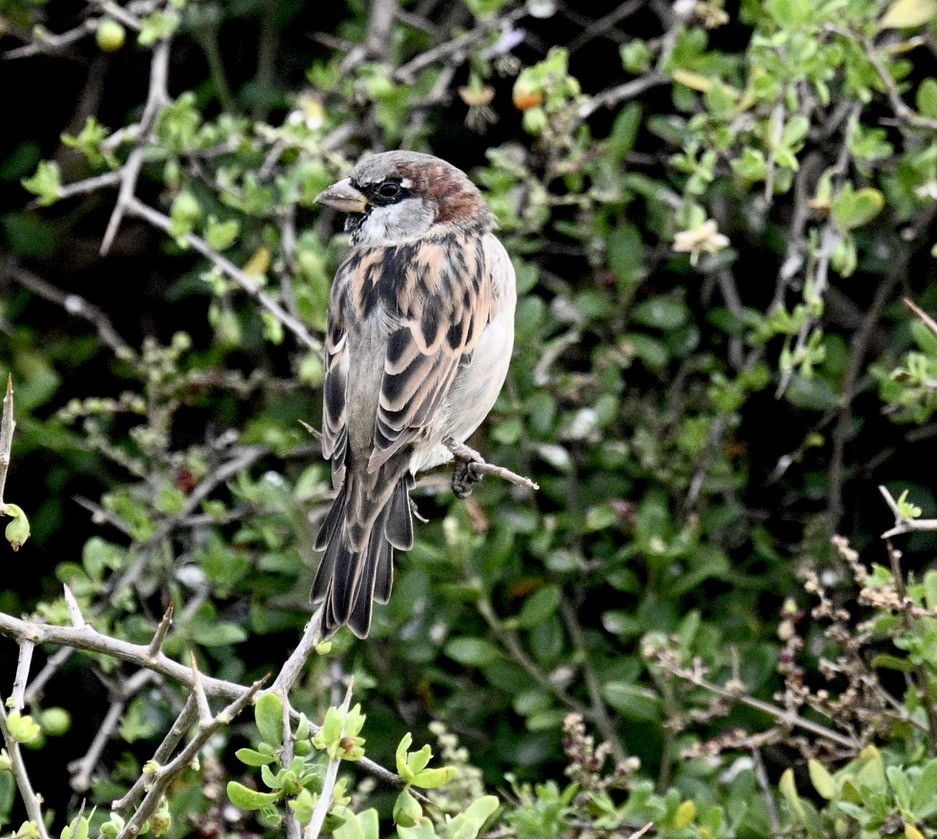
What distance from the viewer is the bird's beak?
3.21 metres

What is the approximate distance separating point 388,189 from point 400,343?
0.45m

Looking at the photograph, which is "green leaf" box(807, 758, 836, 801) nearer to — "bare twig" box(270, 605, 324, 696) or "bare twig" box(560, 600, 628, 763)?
"bare twig" box(560, 600, 628, 763)

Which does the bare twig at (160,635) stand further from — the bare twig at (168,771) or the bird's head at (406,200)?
the bird's head at (406,200)

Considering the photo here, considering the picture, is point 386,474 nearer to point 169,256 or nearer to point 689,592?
point 689,592

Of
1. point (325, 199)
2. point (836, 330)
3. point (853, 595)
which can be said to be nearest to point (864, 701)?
point (853, 595)

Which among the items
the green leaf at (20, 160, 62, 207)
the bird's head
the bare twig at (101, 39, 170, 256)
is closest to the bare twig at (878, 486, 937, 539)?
the bird's head

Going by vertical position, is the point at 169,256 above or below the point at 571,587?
above

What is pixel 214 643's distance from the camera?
10.3 ft

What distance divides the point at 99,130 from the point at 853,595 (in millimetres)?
2051

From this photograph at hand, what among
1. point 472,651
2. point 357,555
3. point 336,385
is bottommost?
point 472,651

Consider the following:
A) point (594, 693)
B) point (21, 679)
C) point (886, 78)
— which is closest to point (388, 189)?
point (886, 78)

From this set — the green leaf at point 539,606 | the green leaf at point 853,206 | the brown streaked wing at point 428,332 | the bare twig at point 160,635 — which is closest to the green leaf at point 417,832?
the bare twig at point 160,635

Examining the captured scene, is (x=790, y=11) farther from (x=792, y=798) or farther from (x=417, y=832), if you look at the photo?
(x=417, y=832)

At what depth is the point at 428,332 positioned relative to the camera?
3.14m
